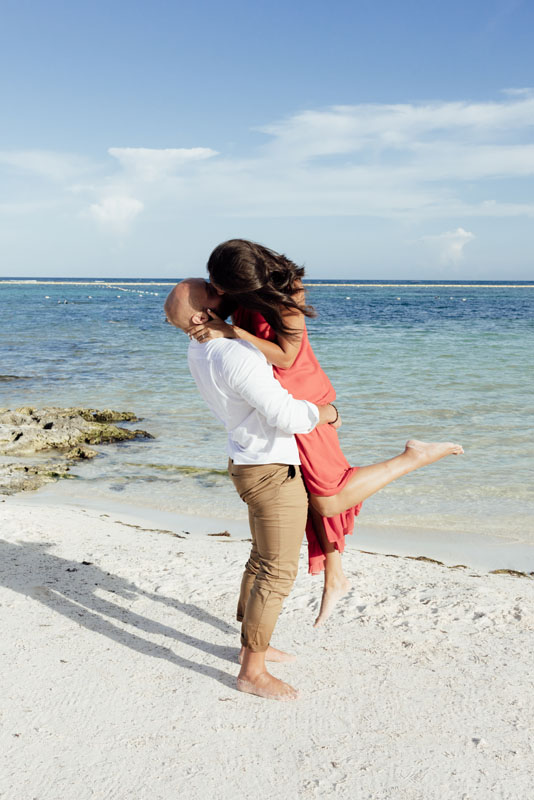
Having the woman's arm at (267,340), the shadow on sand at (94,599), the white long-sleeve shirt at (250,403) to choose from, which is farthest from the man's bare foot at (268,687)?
the woman's arm at (267,340)

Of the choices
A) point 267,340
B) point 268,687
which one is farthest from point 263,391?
point 268,687

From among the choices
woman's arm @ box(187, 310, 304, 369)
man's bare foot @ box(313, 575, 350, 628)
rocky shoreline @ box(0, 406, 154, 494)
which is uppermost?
woman's arm @ box(187, 310, 304, 369)

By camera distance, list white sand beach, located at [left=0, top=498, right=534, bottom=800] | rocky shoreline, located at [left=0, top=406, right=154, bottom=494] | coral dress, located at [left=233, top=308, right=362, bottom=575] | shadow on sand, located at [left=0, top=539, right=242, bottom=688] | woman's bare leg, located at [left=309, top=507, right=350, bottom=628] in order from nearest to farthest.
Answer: white sand beach, located at [left=0, top=498, right=534, bottom=800]
coral dress, located at [left=233, top=308, right=362, bottom=575]
woman's bare leg, located at [left=309, top=507, right=350, bottom=628]
shadow on sand, located at [left=0, top=539, right=242, bottom=688]
rocky shoreline, located at [left=0, top=406, right=154, bottom=494]

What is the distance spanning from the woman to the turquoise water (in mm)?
2866

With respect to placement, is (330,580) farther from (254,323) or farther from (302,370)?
(254,323)

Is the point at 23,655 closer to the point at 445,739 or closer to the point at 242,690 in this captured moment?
the point at 242,690

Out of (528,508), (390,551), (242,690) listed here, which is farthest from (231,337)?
(528,508)

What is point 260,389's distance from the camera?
2.47 m

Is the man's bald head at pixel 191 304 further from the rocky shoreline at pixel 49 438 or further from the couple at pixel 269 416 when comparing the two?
the rocky shoreline at pixel 49 438

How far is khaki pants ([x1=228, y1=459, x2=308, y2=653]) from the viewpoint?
272cm

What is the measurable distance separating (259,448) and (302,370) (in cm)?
38

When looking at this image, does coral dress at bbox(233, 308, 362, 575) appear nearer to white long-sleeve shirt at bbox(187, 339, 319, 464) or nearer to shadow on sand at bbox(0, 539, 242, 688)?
white long-sleeve shirt at bbox(187, 339, 319, 464)

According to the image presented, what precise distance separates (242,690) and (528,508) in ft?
13.4

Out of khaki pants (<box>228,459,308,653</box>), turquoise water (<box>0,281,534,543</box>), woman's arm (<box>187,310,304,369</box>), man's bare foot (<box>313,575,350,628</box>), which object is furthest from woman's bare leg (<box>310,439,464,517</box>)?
turquoise water (<box>0,281,534,543</box>)
